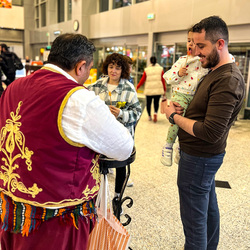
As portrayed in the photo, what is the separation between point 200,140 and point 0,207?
3.42ft

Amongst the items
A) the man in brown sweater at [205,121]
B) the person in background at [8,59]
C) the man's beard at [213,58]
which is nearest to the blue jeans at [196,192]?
the man in brown sweater at [205,121]

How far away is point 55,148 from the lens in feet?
3.07

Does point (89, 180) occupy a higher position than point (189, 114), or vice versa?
point (189, 114)

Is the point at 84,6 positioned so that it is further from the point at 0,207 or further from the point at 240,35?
the point at 0,207

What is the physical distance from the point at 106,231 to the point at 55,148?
637 mm

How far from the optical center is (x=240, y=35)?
267 inches

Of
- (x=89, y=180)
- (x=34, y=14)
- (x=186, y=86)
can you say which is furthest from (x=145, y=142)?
(x=34, y=14)

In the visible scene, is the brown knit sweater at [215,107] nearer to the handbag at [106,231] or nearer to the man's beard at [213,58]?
the man's beard at [213,58]

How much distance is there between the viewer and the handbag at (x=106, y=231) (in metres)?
1.30

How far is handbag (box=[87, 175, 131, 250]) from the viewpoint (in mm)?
1300

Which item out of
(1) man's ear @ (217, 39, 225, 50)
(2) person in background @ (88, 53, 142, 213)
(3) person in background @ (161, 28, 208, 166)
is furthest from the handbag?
(2) person in background @ (88, 53, 142, 213)

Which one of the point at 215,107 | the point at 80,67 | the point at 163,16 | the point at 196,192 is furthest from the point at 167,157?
the point at 163,16

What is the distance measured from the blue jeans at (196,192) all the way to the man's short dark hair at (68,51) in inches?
33.1

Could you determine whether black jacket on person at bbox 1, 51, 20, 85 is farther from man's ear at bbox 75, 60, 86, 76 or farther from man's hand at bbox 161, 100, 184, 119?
man's ear at bbox 75, 60, 86, 76
